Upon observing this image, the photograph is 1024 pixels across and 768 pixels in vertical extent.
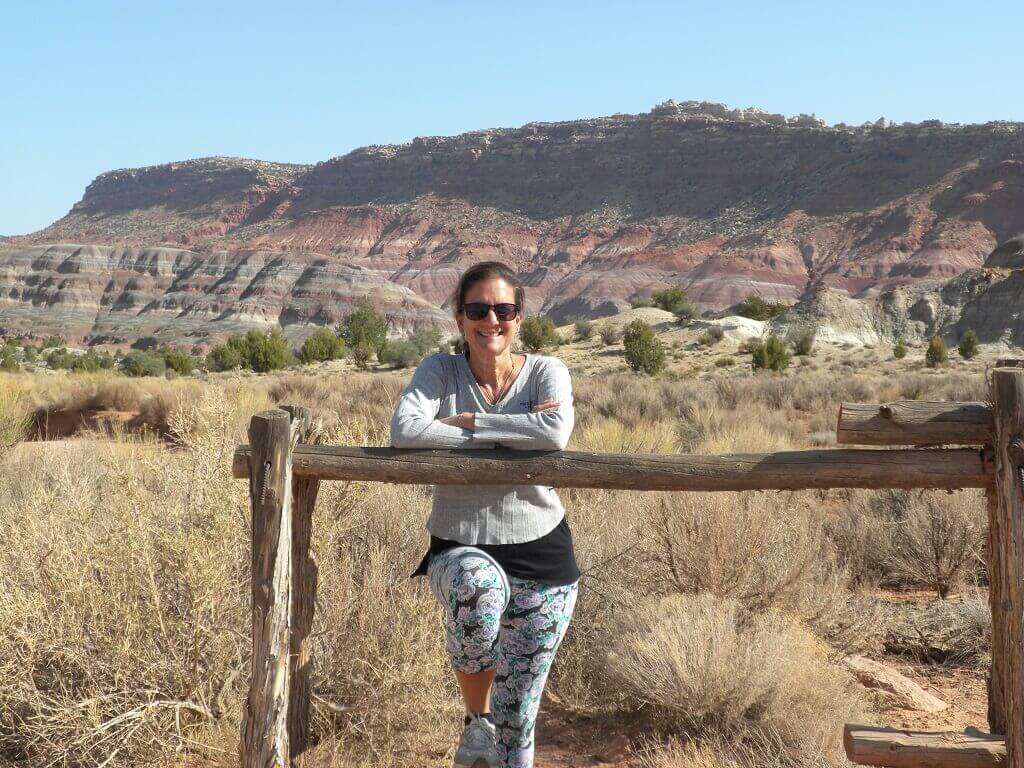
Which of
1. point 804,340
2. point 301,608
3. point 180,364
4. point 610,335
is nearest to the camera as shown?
point 301,608

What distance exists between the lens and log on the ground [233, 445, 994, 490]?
3.20 metres

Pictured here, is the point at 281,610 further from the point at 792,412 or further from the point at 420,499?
the point at 792,412

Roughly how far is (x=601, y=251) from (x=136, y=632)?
94319mm

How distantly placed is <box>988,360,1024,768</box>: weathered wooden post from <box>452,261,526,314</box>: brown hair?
166 centimetres

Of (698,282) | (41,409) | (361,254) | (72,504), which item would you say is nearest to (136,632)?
(72,504)

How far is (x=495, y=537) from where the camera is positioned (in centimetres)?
301

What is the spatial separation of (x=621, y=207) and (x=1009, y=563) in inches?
4043

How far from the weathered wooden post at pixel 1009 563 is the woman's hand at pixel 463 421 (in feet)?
5.77

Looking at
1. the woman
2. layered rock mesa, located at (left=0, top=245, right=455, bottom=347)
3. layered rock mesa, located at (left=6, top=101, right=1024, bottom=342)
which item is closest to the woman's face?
the woman

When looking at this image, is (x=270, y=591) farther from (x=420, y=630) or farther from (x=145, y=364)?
(x=145, y=364)

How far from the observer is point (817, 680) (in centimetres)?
409

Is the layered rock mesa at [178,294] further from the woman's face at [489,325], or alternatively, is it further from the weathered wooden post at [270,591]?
the woman's face at [489,325]

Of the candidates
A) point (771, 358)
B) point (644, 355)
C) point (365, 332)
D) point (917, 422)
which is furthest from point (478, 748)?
point (365, 332)

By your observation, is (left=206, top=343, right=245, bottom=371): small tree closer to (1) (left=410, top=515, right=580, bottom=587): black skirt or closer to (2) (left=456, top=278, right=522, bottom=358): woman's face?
(2) (left=456, top=278, right=522, bottom=358): woman's face
